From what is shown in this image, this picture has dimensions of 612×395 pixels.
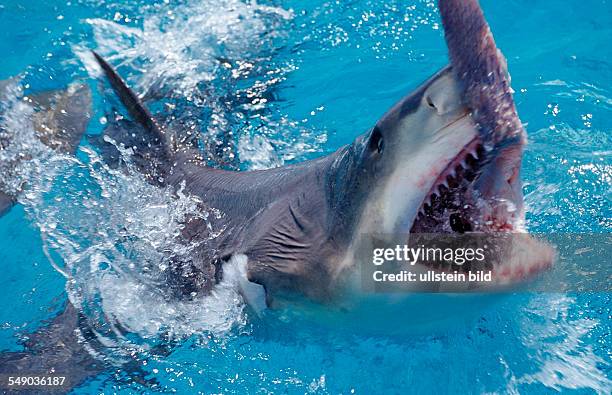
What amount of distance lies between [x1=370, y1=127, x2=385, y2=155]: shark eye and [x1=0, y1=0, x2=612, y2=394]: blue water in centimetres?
56

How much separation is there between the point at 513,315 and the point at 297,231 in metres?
0.95

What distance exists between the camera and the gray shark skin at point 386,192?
1.45m

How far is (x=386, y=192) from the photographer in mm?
1716

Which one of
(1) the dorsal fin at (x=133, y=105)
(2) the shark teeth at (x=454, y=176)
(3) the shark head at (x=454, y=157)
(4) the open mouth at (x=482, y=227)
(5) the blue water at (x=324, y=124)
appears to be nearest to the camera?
(3) the shark head at (x=454, y=157)

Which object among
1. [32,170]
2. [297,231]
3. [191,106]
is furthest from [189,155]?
[297,231]

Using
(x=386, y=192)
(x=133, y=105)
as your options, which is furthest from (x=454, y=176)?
(x=133, y=105)

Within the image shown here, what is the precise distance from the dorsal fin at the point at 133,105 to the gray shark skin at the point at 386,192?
0.64 meters

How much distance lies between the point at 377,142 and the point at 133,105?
1.80m

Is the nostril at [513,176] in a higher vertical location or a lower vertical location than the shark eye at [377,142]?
lower

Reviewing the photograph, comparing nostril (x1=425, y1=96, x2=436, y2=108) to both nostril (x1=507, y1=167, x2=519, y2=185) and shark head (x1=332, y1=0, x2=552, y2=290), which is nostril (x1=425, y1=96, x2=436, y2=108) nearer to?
shark head (x1=332, y1=0, x2=552, y2=290)

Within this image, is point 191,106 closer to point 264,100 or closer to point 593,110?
point 264,100

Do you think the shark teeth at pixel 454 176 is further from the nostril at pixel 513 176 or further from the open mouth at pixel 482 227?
the nostril at pixel 513 176

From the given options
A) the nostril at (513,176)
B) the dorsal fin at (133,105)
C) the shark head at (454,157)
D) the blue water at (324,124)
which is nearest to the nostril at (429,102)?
the shark head at (454,157)

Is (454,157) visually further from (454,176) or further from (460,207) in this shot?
(460,207)
